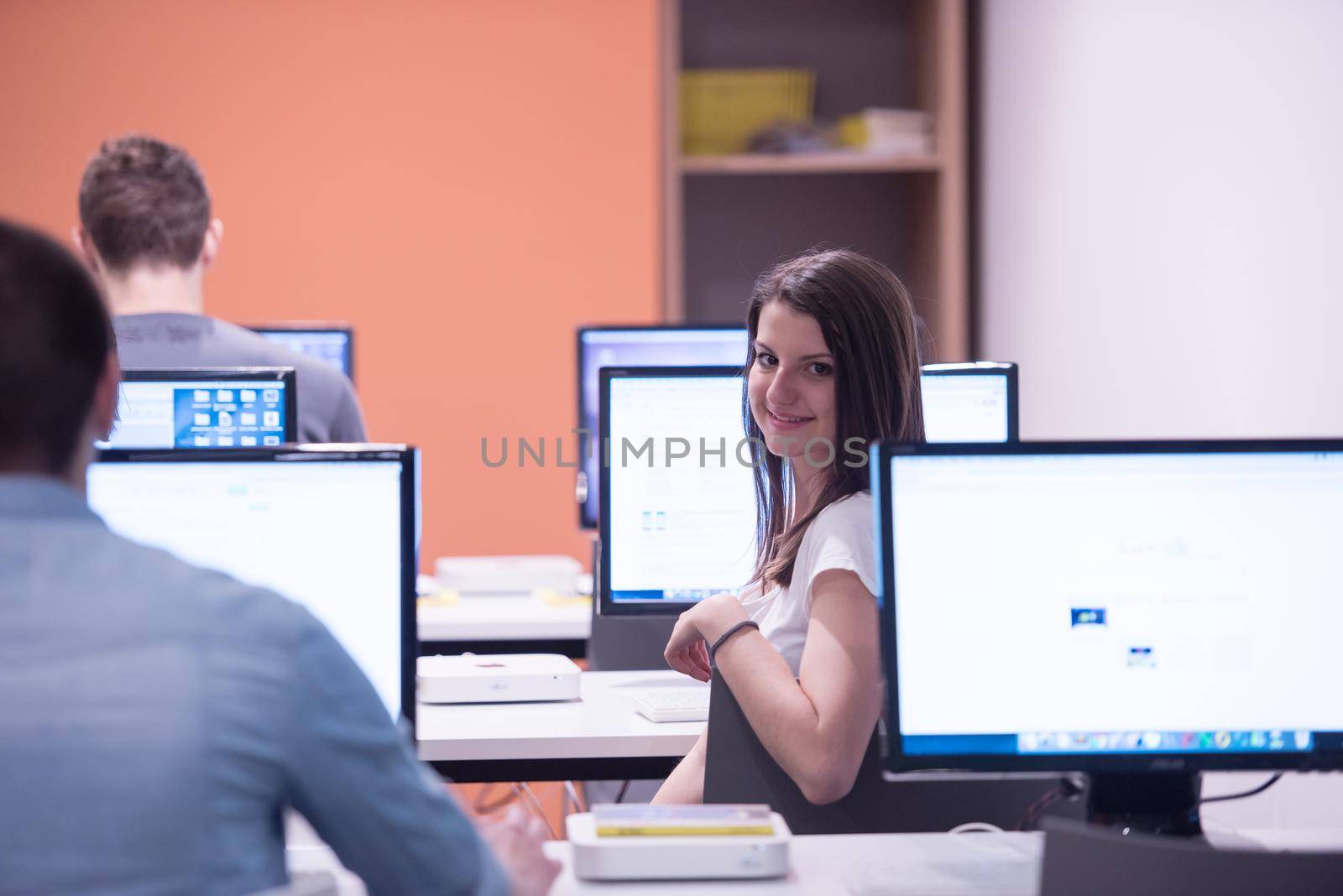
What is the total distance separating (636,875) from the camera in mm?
1301

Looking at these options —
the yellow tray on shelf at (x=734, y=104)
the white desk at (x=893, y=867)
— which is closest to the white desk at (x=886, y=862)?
the white desk at (x=893, y=867)

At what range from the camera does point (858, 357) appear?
1.74 m

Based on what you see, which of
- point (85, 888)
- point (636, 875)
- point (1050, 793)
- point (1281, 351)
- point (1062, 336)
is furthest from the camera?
point (1062, 336)

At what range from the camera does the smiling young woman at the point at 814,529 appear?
4.91 ft

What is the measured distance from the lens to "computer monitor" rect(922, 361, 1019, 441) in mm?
2248

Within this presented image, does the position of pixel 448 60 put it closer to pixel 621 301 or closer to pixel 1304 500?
pixel 621 301

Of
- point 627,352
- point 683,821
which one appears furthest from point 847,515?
point 627,352

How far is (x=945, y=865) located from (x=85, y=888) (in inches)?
32.2

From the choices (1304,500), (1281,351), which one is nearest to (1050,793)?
(1304,500)

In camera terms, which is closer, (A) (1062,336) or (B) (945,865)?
(B) (945,865)

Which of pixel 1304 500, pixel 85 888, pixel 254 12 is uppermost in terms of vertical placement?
pixel 254 12

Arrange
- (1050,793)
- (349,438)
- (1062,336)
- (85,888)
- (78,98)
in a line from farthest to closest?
(78,98)
(1062,336)
(349,438)
(1050,793)
(85,888)

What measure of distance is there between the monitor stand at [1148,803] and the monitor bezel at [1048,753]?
0.07m

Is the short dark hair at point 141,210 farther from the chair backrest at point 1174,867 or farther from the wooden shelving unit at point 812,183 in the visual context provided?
the chair backrest at point 1174,867
